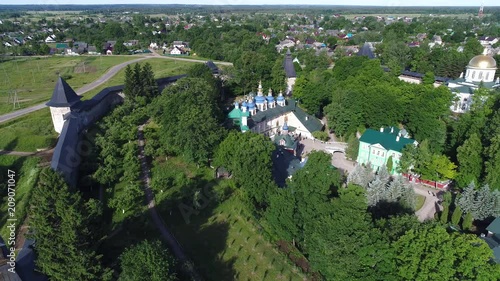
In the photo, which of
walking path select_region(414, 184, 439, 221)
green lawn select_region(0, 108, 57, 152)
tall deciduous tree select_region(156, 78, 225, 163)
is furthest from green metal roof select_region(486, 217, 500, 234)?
green lawn select_region(0, 108, 57, 152)

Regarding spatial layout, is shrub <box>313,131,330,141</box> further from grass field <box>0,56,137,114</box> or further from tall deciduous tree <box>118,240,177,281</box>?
grass field <box>0,56,137,114</box>

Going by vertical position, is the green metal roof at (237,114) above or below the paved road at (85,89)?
above

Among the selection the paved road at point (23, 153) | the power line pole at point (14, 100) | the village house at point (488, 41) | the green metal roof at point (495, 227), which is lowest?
the green metal roof at point (495, 227)

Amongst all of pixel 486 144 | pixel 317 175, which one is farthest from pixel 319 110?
pixel 317 175

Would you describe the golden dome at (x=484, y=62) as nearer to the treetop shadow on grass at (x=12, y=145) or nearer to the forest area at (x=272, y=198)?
the forest area at (x=272, y=198)

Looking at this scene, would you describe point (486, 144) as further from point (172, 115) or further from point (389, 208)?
point (172, 115)

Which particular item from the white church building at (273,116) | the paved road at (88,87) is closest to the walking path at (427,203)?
the white church building at (273,116)

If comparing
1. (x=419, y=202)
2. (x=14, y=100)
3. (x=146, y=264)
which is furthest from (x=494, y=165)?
(x=14, y=100)

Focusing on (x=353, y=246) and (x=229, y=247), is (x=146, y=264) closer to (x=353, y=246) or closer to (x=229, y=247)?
(x=229, y=247)
